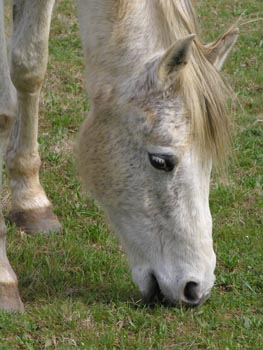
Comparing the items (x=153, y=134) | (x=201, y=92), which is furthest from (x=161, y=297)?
(x=201, y=92)

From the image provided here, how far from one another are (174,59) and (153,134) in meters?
0.37

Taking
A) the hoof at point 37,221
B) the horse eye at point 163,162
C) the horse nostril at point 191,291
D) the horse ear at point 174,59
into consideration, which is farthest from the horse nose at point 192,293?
the hoof at point 37,221

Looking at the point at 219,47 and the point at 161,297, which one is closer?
the point at 219,47

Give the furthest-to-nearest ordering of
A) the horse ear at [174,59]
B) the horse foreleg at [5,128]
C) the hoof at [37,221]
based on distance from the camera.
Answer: the hoof at [37,221]
the horse foreleg at [5,128]
the horse ear at [174,59]

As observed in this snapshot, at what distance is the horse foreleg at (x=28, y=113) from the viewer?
520 centimetres

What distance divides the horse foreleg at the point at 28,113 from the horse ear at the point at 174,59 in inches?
53.6

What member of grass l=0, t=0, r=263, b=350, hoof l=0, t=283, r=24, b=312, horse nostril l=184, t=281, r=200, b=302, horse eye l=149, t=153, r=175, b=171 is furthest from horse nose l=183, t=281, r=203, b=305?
hoof l=0, t=283, r=24, b=312

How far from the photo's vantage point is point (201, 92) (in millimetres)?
4094

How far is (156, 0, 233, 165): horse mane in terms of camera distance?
409 cm

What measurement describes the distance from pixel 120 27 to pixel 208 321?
149cm

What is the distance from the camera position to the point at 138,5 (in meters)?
4.15

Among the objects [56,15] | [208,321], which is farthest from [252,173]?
[56,15]

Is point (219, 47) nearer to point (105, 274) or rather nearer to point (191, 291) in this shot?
point (191, 291)

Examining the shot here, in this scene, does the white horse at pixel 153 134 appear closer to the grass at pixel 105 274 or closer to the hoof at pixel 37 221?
the grass at pixel 105 274
